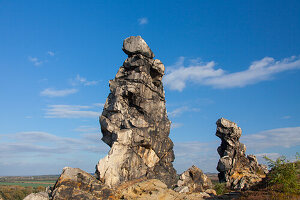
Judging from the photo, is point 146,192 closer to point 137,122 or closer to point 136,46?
point 137,122

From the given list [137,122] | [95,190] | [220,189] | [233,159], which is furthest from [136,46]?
[233,159]

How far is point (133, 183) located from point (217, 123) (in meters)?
26.2

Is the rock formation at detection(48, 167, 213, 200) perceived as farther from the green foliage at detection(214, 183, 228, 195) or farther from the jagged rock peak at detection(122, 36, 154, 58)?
the jagged rock peak at detection(122, 36, 154, 58)

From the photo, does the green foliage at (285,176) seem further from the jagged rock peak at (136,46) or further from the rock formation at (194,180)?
the jagged rock peak at (136,46)

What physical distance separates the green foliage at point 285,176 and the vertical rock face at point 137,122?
15128 millimetres

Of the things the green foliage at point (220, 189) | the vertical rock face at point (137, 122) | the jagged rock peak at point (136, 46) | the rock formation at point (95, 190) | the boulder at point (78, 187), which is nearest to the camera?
the boulder at point (78, 187)

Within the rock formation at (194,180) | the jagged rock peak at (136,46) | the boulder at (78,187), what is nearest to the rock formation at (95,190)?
the boulder at (78,187)

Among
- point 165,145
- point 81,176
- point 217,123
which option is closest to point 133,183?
point 81,176

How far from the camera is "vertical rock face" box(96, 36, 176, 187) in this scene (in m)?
34.6

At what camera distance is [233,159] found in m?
51.8

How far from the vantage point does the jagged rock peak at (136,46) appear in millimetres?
42125

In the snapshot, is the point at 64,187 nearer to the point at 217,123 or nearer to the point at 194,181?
the point at 194,181

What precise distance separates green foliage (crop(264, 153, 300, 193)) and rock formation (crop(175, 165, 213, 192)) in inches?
465

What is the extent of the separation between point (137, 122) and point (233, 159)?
23.7 m
